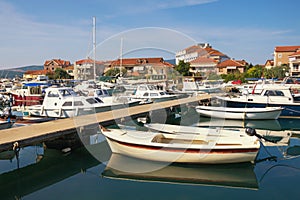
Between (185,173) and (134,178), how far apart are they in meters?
1.64

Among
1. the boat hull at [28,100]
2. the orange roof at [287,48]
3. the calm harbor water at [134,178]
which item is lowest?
the calm harbor water at [134,178]

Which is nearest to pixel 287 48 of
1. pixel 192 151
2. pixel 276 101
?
pixel 276 101

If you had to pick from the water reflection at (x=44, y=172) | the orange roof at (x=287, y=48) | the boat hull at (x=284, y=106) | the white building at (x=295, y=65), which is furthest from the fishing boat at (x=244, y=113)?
the orange roof at (x=287, y=48)

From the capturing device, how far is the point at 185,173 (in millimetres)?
8805

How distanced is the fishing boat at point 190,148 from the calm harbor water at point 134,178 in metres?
0.37

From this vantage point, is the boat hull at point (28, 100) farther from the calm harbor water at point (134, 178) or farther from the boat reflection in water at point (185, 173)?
the boat reflection in water at point (185, 173)

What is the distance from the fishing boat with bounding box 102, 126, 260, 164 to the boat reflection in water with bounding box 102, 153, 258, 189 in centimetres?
24

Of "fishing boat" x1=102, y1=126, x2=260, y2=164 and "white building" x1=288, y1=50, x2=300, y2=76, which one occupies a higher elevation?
"white building" x1=288, y1=50, x2=300, y2=76

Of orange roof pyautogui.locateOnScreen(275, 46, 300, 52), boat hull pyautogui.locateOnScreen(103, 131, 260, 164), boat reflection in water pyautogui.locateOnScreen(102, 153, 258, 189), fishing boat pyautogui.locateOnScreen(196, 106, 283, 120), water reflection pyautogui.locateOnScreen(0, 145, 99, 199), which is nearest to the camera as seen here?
water reflection pyautogui.locateOnScreen(0, 145, 99, 199)

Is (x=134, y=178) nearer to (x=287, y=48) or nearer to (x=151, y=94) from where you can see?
(x=151, y=94)

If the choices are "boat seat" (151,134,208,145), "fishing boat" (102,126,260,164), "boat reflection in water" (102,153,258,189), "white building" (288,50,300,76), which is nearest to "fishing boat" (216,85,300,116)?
"fishing boat" (102,126,260,164)

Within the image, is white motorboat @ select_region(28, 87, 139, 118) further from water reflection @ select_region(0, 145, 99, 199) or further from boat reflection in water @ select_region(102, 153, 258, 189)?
boat reflection in water @ select_region(102, 153, 258, 189)

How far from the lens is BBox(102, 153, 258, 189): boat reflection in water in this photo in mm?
8297

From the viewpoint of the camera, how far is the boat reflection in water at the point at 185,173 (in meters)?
8.30
